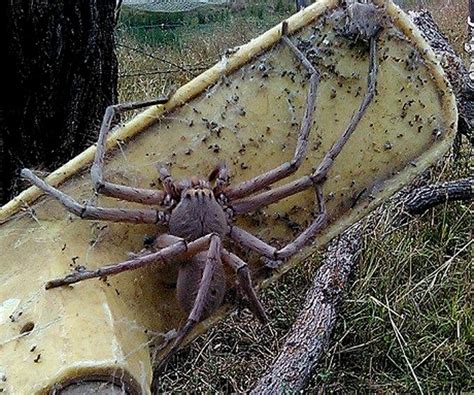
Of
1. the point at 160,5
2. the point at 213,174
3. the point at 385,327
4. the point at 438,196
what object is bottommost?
the point at 385,327

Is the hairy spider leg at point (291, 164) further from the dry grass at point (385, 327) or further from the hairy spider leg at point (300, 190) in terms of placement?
the dry grass at point (385, 327)

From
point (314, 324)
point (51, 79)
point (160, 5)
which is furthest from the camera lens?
point (160, 5)

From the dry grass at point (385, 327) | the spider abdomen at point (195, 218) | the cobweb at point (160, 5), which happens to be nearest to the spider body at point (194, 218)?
the spider abdomen at point (195, 218)

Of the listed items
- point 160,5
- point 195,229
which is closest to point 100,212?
point 195,229

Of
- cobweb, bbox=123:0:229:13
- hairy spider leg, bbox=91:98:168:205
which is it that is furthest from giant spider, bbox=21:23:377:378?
cobweb, bbox=123:0:229:13

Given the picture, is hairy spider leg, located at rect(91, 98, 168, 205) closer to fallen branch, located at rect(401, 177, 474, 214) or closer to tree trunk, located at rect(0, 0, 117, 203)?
tree trunk, located at rect(0, 0, 117, 203)

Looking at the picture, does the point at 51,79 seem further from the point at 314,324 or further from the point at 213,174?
the point at 314,324

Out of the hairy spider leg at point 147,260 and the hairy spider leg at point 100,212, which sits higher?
the hairy spider leg at point 100,212
